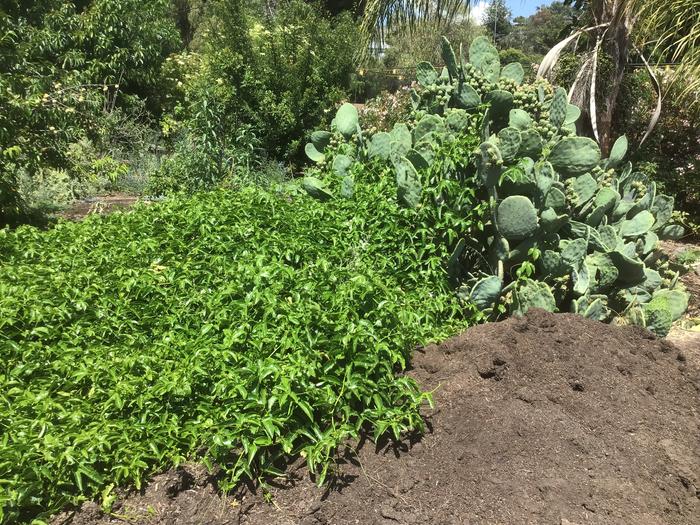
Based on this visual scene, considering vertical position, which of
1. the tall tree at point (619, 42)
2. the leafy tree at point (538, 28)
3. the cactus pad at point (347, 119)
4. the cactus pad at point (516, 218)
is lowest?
the cactus pad at point (516, 218)

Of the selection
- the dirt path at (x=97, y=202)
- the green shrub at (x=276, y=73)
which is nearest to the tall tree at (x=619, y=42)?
the green shrub at (x=276, y=73)

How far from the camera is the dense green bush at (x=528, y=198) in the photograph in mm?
3611

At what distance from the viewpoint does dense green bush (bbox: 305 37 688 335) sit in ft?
11.8

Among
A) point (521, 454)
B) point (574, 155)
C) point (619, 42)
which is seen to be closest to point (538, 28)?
point (619, 42)

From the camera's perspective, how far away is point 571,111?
467cm

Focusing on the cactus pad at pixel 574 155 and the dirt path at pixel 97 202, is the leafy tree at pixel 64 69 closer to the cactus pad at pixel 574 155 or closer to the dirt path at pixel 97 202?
the dirt path at pixel 97 202

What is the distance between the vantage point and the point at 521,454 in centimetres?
255

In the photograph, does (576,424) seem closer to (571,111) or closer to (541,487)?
(541,487)

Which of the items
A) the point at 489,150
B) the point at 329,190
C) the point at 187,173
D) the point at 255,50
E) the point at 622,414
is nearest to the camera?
the point at 622,414

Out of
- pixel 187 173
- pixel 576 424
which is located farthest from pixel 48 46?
pixel 576 424

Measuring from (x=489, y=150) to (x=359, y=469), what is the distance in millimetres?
1985

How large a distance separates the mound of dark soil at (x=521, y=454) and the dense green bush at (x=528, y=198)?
511mm

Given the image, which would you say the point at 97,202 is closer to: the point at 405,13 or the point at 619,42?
the point at 405,13

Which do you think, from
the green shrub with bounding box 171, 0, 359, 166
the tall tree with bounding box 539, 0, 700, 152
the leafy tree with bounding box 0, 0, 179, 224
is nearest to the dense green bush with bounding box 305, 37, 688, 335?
the tall tree with bounding box 539, 0, 700, 152
